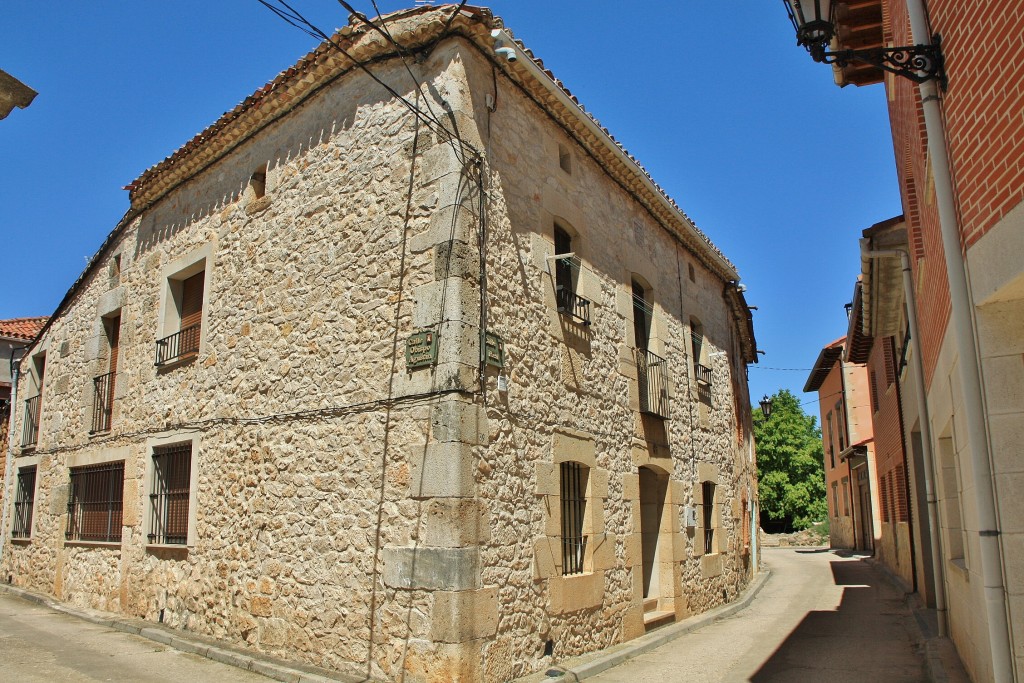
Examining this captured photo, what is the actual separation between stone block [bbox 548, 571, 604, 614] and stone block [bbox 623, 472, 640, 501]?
1199mm

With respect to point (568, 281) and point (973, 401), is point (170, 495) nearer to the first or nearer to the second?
point (568, 281)

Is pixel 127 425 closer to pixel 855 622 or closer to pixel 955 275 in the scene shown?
pixel 955 275

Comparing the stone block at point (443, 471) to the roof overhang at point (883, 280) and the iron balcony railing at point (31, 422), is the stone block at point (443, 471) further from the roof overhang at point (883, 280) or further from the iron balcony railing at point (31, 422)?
the iron balcony railing at point (31, 422)

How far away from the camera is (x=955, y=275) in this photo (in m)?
4.36

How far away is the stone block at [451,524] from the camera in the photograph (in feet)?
20.4

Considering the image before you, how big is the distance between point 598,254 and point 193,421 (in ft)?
16.8

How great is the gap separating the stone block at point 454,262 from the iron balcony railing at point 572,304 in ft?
5.79

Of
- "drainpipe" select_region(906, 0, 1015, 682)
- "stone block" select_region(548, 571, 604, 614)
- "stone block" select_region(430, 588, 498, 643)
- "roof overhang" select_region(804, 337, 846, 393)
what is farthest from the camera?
"roof overhang" select_region(804, 337, 846, 393)

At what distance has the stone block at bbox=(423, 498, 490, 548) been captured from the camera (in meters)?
6.21

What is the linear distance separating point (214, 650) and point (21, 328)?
13.8 m

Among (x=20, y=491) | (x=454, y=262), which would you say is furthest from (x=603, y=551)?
(x=20, y=491)

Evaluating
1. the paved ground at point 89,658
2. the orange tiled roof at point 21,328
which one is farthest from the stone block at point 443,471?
the orange tiled roof at point 21,328

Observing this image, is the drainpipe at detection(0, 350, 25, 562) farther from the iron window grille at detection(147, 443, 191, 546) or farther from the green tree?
the green tree

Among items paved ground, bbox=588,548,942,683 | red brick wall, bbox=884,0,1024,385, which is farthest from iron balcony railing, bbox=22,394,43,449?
red brick wall, bbox=884,0,1024,385
